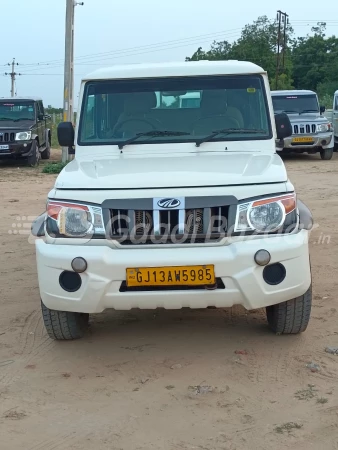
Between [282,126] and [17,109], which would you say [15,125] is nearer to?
[17,109]

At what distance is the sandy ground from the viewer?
3445mm

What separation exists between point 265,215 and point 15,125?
14.7m

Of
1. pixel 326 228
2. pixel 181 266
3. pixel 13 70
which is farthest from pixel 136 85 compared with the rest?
pixel 13 70

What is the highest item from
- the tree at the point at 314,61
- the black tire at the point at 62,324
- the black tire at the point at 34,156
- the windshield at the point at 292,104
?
the tree at the point at 314,61

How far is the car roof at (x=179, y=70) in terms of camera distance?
551cm

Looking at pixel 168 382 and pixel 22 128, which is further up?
pixel 22 128

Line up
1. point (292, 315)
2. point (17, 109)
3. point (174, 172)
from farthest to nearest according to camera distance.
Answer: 1. point (17, 109)
2. point (292, 315)
3. point (174, 172)

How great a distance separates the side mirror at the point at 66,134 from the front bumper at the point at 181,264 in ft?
5.35

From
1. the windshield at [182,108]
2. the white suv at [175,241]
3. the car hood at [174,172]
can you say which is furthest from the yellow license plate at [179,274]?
the windshield at [182,108]

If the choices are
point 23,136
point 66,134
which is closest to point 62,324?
point 66,134

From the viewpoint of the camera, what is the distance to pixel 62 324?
185 inches

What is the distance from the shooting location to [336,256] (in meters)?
7.26

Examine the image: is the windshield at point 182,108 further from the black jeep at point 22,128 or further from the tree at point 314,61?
the tree at point 314,61

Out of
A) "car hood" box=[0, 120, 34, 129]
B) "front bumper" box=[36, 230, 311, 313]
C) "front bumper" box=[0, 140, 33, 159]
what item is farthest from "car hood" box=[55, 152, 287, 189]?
"car hood" box=[0, 120, 34, 129]
